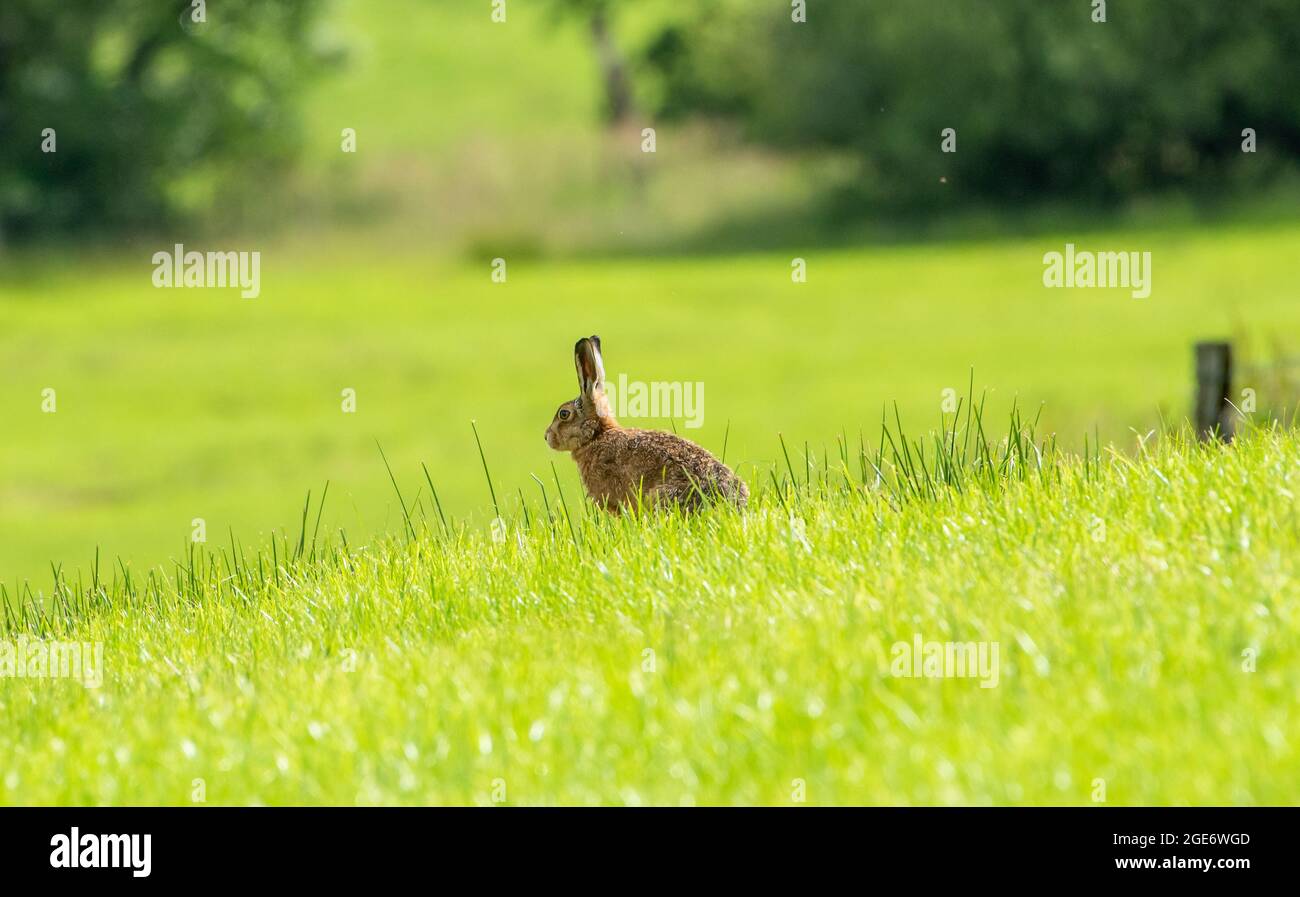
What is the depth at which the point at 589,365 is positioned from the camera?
9250 millimetres

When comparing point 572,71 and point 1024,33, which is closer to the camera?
point 1024,33

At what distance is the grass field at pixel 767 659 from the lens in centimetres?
582

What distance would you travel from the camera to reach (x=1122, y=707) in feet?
19.3

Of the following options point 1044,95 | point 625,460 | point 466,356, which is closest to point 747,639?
point 625,460

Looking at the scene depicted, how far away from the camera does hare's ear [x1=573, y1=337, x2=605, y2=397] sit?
908 cm

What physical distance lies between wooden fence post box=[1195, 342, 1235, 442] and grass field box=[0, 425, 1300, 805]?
17.1ft

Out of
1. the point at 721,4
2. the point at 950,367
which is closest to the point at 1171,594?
the point at 950,367

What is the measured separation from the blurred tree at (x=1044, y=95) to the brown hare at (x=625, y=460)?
4245cm

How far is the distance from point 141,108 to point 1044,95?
93.8 ft

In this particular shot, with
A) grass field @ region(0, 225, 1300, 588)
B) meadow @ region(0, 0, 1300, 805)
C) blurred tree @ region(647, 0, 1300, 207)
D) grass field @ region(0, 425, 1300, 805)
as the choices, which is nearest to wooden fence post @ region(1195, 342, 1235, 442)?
meadow @ region(0, 0, 1300, 805)

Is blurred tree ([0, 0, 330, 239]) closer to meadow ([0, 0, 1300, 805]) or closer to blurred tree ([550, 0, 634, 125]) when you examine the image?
blurred tree ([550, 0, 634, 125])

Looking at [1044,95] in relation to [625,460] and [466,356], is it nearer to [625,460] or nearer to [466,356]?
[466,356]
